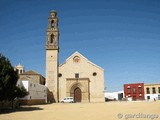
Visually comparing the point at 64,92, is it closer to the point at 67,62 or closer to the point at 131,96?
the point at 67,62

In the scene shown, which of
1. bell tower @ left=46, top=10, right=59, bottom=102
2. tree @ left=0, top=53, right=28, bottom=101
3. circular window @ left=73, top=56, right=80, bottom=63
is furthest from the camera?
circular window @ left=73, top=56, right=80, bottom=63

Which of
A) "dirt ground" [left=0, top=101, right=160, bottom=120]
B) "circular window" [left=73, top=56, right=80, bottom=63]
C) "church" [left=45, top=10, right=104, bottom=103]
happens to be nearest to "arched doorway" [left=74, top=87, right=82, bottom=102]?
"church" [left=45, top=10, right=104, bottom=103]

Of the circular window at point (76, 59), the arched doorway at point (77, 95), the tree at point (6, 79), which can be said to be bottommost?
the arched doorway at point (77, 95)

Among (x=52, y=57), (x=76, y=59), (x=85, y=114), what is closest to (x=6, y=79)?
(x=85, y=114)

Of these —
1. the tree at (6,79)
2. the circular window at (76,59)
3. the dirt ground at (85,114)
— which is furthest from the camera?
the circular window at (76,59)

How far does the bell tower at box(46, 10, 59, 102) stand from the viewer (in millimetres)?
39875

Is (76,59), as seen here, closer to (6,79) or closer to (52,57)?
(52,57)

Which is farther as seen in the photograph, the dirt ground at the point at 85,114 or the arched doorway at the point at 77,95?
the arched doorway at the point at 77,95

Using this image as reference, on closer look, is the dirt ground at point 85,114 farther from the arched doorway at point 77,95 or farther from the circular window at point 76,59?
the circular window at point 76,59

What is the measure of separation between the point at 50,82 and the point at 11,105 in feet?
60.2

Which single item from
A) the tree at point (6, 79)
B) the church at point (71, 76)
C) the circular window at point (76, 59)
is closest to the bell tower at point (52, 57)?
the church at point (71, 76)

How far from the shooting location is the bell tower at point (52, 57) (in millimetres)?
39875

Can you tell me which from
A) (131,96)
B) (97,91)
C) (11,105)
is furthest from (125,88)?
(11,105)

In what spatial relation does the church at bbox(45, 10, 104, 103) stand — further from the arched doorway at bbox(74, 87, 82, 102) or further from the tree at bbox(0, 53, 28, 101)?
the tree at bbox(0, 53, 28, 101)
